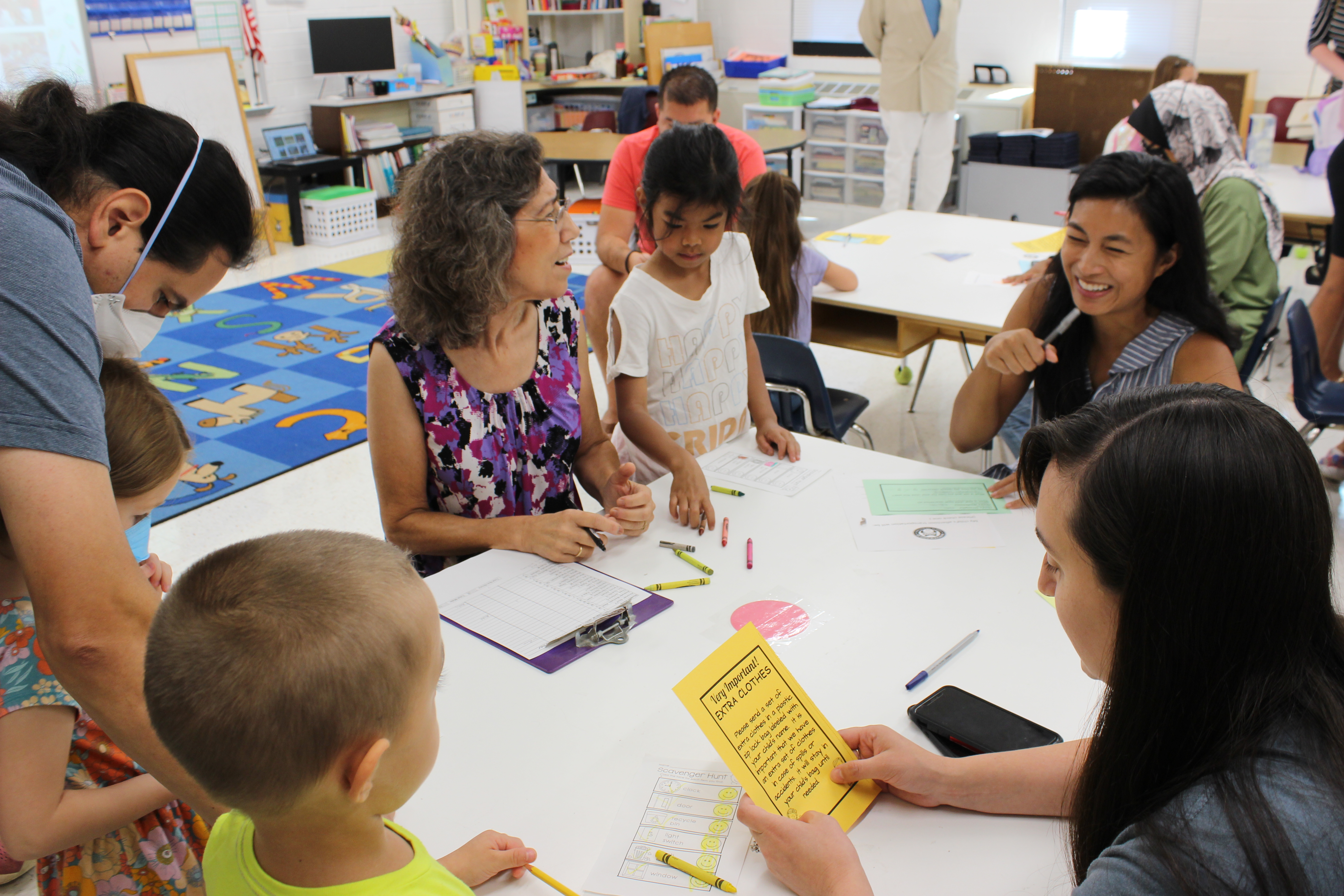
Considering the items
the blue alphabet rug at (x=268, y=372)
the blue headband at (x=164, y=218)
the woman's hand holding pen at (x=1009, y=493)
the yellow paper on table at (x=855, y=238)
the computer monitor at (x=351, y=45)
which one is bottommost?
the blue alphabet rug at (x=268, y=372)

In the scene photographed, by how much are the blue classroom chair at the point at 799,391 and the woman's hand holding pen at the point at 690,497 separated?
80 cm

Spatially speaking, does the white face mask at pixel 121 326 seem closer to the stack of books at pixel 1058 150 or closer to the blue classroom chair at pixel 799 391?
the blue classroom chair at pixel 799 391

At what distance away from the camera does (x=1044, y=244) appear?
3885 millimetres

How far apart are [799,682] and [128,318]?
1036mm

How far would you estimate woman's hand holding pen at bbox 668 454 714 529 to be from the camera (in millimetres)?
1735

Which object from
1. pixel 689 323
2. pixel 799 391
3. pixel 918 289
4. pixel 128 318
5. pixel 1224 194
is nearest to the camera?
pixel 128 318

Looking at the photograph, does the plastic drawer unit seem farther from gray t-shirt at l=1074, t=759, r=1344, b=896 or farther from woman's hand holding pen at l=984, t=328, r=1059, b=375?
gray t-shirt at l=1074, t=759, r=1344, b=896

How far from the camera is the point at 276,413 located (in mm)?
4305

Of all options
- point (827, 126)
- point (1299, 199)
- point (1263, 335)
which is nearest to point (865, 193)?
point (827, 126)

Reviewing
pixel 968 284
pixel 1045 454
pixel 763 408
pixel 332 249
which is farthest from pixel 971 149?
pixel 1045 454

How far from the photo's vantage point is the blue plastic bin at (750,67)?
8273 mm

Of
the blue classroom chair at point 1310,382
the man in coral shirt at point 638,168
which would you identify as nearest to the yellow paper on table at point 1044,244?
the blue classroom chair at point 1310,382

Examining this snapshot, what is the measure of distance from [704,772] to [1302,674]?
2.11 feet

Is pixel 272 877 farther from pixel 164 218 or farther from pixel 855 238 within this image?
pixel 855 238
